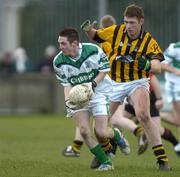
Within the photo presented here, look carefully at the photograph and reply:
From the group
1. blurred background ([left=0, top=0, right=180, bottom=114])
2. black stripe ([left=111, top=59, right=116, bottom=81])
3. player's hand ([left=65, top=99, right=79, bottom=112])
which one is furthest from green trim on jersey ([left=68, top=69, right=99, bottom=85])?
blurred background ([left=0, top=0, right=180, bottom=114])

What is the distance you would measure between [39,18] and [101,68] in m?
20.3

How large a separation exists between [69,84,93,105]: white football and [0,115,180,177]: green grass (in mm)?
932

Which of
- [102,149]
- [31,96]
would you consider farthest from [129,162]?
[31,96]

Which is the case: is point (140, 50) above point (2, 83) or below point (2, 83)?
above

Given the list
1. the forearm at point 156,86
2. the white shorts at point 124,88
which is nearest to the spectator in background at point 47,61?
the forearm at point 156,86

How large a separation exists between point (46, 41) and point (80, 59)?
19.8 meters

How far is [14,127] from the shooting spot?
22.9 meters

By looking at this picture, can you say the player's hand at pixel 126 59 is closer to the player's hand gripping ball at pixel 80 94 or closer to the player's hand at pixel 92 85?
the player's hand at pixel 92 85

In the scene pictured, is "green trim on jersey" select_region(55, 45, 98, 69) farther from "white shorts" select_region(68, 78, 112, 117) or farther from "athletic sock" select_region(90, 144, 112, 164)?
"athletic sock" select_region(90, 144, 112, 164)

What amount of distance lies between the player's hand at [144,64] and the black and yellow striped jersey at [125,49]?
0.10 meters

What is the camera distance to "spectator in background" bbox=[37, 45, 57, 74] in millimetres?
30089

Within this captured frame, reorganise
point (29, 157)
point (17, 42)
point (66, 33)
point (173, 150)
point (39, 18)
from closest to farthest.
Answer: point (66, 33) → point (29, 157) → point (173, 150) → point (39, 18) → point (17, 42)

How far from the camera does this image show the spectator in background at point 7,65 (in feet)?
98.2

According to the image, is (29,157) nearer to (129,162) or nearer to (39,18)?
(129,162)
